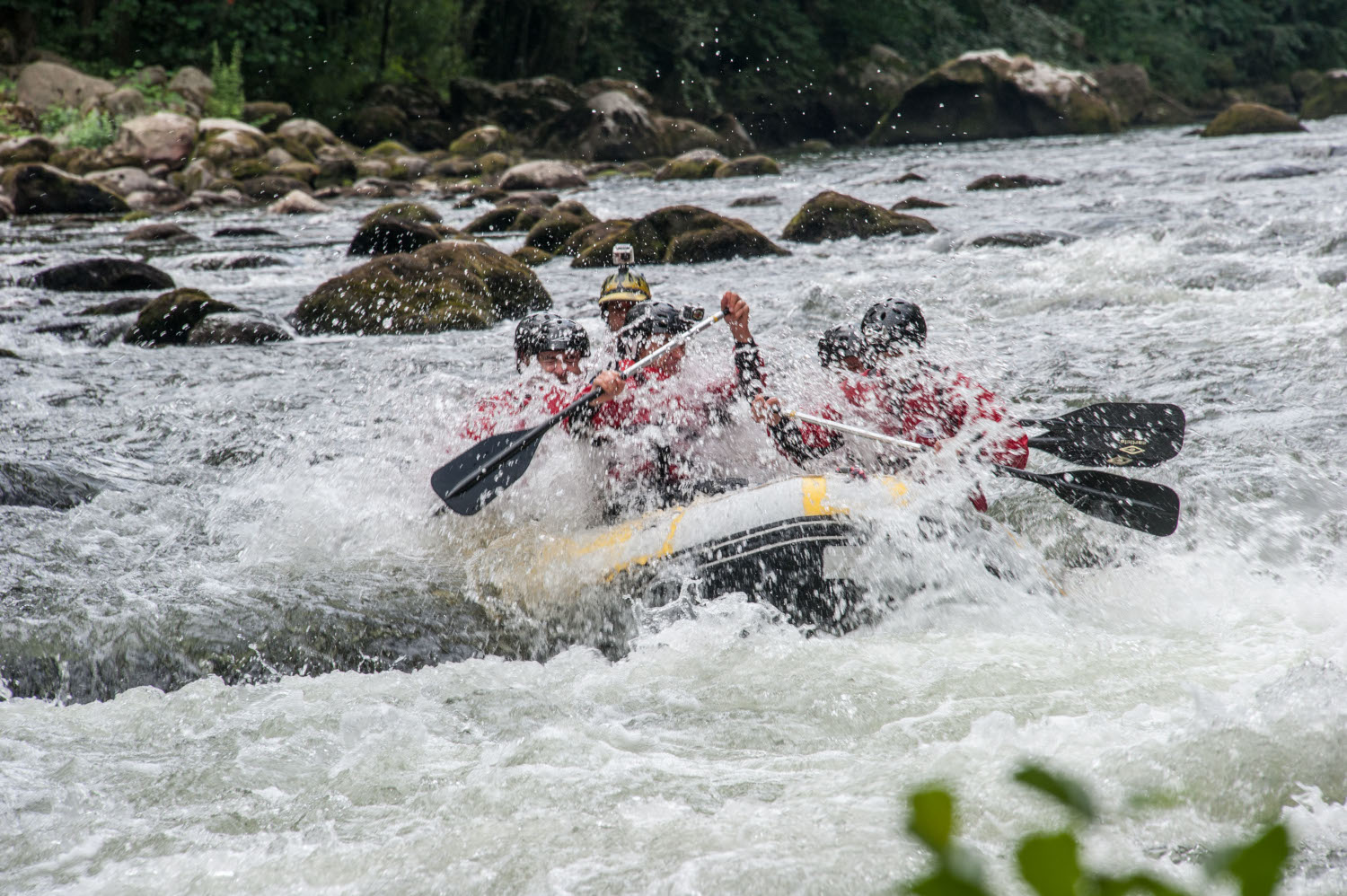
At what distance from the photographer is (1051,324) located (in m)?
7.75

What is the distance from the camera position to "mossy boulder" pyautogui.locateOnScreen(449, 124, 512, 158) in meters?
21.1

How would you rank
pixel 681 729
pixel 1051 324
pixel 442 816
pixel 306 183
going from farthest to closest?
pixel 306 183
pixel 1051 324
pixel 681 729
pixel 442 816

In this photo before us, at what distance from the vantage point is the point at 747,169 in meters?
18.4

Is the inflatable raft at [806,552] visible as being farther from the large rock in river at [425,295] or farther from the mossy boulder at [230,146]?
the mossy boulder at [230,146]

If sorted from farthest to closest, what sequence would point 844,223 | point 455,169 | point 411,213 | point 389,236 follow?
point 455,169 → point 411,213 → point 844,223 → point 389,236

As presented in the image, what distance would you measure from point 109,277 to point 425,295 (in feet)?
10.1

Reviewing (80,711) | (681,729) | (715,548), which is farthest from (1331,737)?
(80,711)

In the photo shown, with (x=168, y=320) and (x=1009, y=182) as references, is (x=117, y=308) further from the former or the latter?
(x=1009, y=182)

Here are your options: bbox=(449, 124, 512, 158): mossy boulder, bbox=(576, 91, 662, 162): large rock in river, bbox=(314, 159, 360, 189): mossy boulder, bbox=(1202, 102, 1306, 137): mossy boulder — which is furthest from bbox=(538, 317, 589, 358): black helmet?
bbox=(1202, 102, 1306, 137): mossy boulder

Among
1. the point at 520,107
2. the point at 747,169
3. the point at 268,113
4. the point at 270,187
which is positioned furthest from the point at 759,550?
the point at 520,107

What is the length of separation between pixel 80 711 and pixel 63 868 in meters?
0.95

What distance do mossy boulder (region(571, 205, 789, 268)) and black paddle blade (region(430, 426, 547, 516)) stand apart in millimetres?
6271

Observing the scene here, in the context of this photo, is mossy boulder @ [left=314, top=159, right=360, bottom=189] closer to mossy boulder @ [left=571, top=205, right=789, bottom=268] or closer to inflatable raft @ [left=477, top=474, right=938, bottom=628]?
mossy boulder @ [left=571, top=205, right=789, bottom=268]

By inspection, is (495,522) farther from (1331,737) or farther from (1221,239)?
(1221,239)
